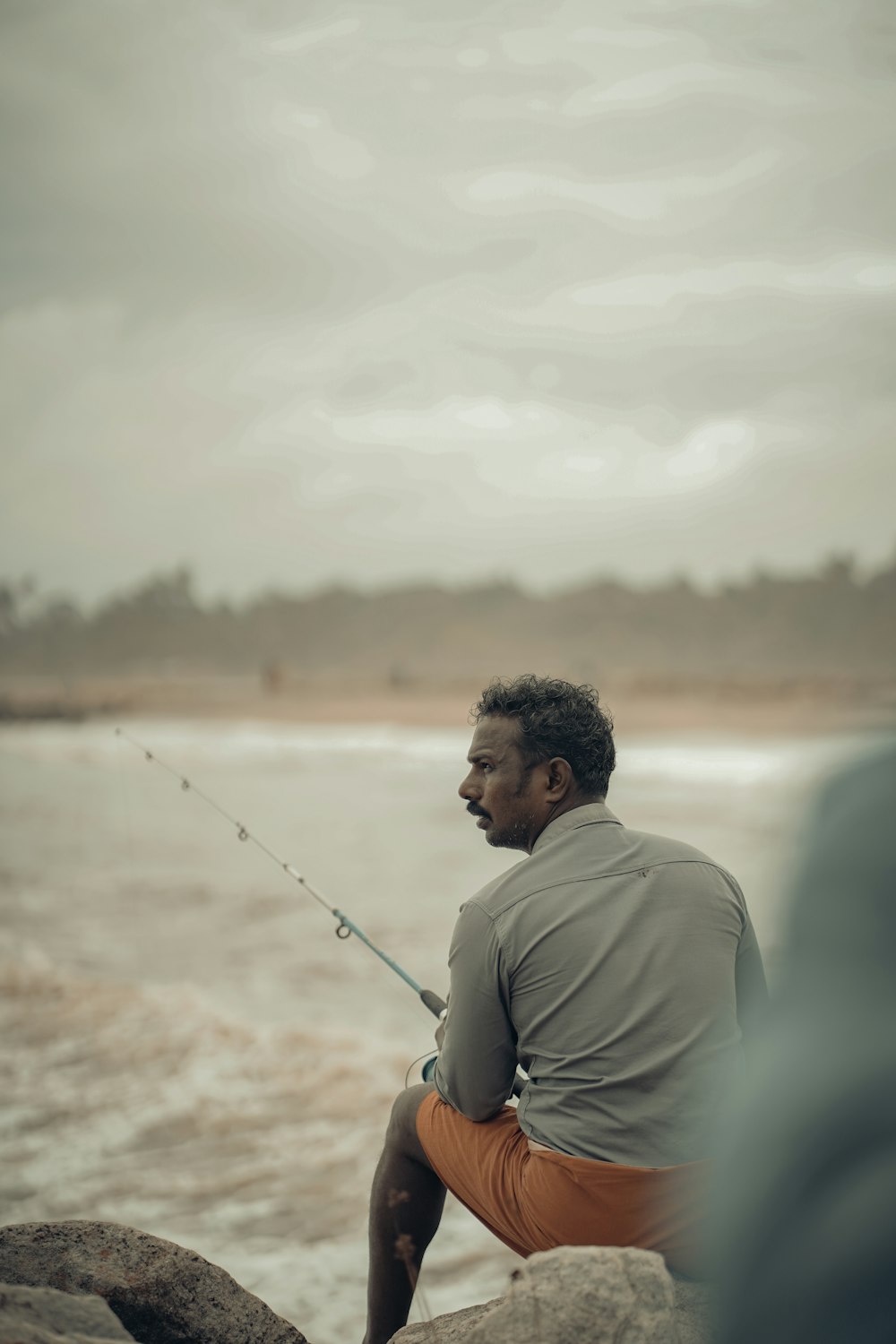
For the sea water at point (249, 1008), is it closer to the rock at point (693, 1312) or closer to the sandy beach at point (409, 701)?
the rock at point (693, 1312)

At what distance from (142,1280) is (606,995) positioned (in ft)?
2.82

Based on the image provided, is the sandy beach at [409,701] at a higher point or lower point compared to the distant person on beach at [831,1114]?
lower

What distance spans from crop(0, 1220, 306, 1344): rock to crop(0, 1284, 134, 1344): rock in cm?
34

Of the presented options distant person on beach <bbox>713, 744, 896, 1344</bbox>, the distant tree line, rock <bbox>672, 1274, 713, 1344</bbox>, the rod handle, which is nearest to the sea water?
distant person on beach <bbox>713, 744, 896, 1344</bbox>

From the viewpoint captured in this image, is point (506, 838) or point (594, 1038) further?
point (506, 838)

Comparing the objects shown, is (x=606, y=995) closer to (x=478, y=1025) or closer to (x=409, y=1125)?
(x=478, y=1025)

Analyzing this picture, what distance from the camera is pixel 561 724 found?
184 centimetres

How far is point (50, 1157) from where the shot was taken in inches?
181

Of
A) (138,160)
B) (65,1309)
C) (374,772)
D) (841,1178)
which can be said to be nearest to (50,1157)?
(65,1309)

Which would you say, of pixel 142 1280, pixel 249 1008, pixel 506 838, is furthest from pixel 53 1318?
pixel 249 1008

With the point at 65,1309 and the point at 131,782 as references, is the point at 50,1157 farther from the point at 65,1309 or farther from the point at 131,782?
the point at 131,782

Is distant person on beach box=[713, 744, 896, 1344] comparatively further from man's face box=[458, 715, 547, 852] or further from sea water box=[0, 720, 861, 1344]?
man's face box=[458, 715, 547, 852]

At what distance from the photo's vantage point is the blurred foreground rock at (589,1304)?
1.24 meters

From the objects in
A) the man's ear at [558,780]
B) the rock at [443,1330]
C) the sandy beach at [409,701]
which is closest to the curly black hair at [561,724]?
the man's ear at [558,780]
